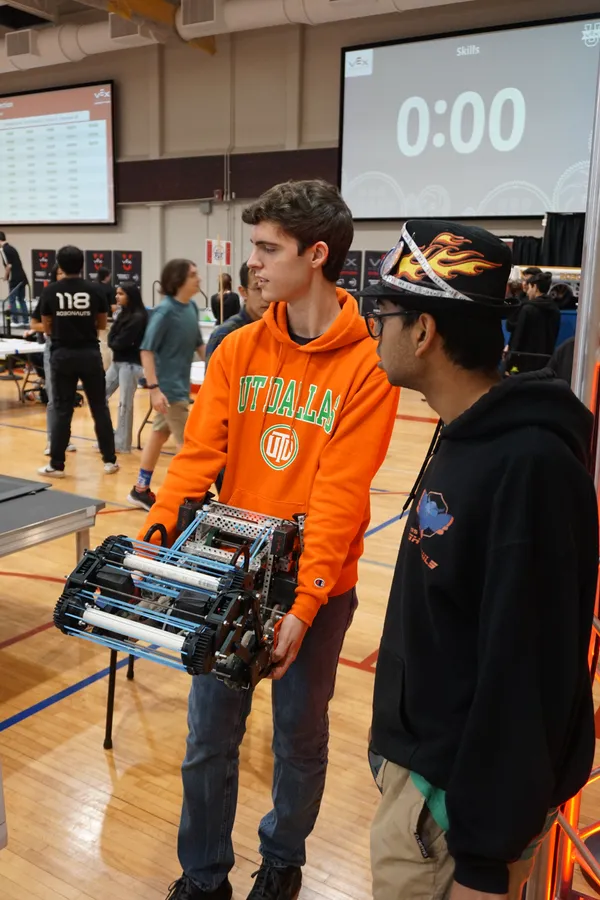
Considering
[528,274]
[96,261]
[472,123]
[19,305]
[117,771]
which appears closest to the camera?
[117,771]

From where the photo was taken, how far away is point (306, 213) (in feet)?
5.34

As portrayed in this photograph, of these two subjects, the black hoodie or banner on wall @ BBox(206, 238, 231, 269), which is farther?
banner on wall @ BBox(206, 238, 231, 269)

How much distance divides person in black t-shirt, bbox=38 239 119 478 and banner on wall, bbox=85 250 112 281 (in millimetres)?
8928

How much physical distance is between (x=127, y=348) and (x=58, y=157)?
9779 millimetres

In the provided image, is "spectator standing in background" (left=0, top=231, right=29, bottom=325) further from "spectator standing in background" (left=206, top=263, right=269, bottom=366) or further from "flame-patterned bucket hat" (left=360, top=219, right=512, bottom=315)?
"flame-patterned bucket hat" (left=360, top=219, right=512, bottom=315)

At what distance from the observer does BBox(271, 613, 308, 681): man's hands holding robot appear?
1545 millimetres

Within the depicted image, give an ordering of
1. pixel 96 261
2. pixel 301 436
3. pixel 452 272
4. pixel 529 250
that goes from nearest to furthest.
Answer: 1. pixel 452 272
2. pixel 301 436
3. pixel 529 250
4. pixel 96 261

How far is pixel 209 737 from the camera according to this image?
170cm

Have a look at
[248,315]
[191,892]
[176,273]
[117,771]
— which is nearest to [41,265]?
[176,273]

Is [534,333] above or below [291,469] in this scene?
above

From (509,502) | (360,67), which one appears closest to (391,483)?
(509,502)

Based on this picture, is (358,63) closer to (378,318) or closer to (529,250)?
(529,250)

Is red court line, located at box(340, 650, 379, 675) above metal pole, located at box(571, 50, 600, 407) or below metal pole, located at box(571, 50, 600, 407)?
below

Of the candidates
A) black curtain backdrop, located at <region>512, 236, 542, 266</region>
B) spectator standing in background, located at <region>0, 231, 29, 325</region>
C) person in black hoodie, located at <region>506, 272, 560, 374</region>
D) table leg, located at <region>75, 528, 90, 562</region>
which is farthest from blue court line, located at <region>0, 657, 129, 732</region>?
spectator standing in background, located at <region>0, 231, 29, 325</region>
